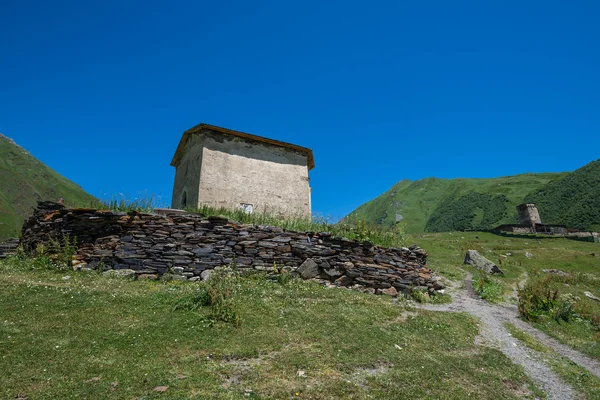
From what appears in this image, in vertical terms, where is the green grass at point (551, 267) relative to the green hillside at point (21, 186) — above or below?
below

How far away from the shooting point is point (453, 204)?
307 feet

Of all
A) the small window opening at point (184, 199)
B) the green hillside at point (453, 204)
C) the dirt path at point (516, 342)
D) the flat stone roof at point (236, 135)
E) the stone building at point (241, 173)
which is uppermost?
the green hillside at point (453, 204)

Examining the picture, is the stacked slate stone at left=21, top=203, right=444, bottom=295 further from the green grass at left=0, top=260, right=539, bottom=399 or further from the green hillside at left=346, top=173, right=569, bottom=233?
the green hillside at left=346, top=173, right=569, bottom=233

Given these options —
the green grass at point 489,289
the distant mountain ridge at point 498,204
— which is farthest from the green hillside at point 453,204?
the green grass at point 489,289

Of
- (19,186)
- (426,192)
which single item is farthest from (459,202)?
(19,186)

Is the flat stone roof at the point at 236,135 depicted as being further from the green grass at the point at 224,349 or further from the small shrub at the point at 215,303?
the small shrub at the point at 215,303

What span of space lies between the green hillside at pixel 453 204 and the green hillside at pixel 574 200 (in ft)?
18.2

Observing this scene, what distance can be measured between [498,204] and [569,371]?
84.9 meters

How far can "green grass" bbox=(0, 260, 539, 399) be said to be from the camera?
4.95 meters

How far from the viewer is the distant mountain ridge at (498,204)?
59.2m

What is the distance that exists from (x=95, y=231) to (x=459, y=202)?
97449mm

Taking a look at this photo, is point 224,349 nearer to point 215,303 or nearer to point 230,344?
point 230,344

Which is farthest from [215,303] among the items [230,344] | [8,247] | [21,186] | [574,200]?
[21,186]

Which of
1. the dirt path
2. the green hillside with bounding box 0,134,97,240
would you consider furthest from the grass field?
the green hillside with bounding box 0,134,97,240
